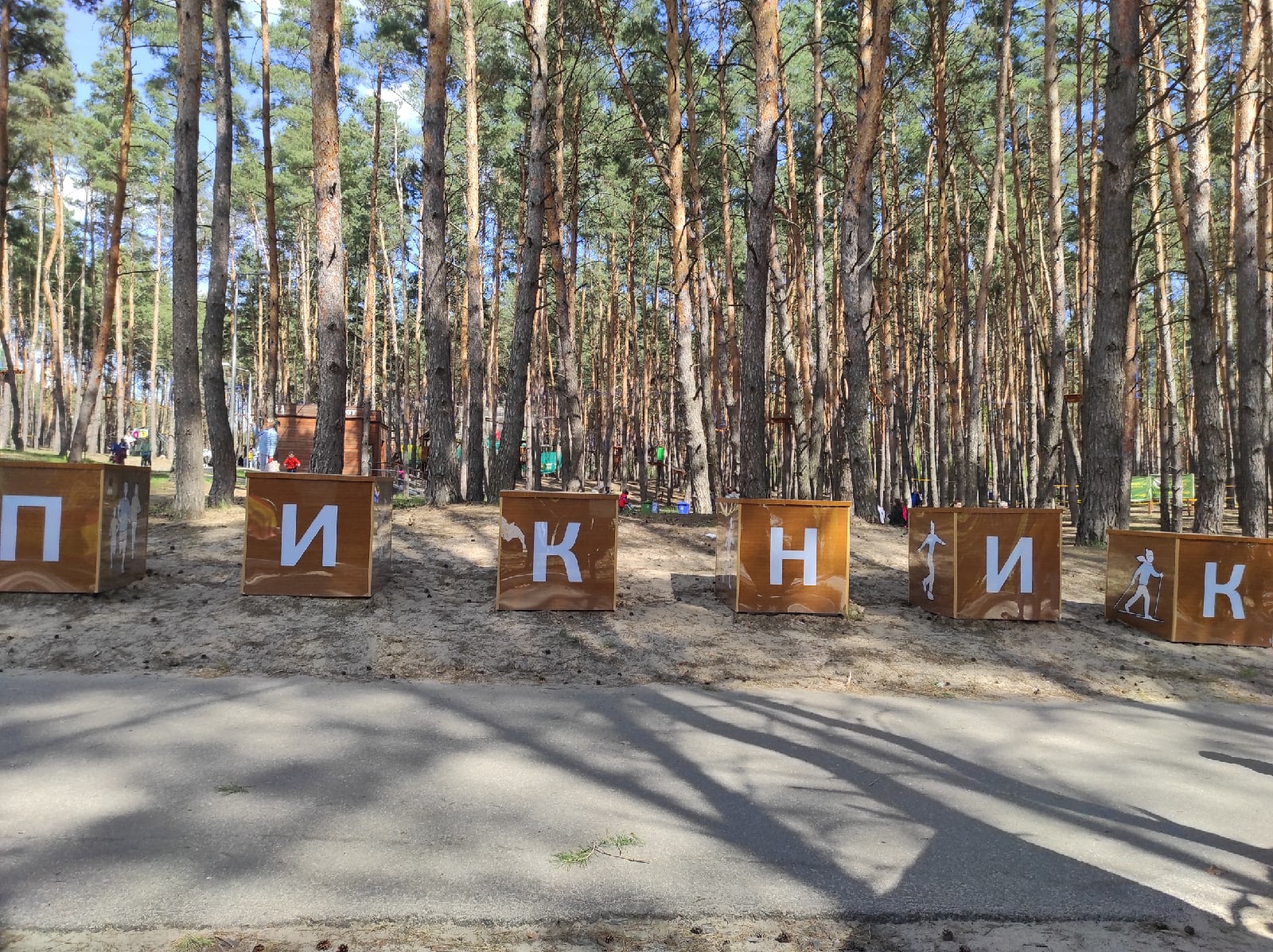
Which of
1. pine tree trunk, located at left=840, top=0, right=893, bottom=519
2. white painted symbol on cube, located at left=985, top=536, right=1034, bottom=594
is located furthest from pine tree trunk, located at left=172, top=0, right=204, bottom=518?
white painted symbol on cube, located at left=985, top=536, right=1034, bottom=594

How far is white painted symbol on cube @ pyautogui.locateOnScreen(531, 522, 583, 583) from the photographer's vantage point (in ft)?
25.0

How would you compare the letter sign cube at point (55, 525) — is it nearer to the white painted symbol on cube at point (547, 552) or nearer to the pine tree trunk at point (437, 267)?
the white painted symbol on cube at point (547, 552)

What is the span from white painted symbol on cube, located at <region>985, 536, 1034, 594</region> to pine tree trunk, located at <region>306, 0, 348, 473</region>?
303 inches

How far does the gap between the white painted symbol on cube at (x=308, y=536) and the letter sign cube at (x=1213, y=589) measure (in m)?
8.32

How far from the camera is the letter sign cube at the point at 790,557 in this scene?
309 inches

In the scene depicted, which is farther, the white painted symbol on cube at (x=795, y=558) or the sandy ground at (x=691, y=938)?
the white painted symbol on cube at (x=795, y=558)

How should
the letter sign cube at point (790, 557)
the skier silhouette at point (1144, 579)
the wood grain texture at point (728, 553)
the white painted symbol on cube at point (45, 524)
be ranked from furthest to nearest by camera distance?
the skier silhouette at point (1144, 579) < the wood grain texture at point (728, 553) < the letter sign cube at point (790, 557) < the white painted symbol on cube at point (45, 524)

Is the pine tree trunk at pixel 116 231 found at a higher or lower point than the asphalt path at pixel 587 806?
higher

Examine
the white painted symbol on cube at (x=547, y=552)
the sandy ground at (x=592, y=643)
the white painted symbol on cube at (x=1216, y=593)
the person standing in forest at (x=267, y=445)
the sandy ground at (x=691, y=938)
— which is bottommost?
the sandy ground at (x=691, y=938)

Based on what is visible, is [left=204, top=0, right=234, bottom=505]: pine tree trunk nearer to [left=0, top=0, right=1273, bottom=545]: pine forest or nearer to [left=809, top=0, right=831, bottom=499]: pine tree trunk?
[left=0, top=0, right=1273, bottom=545]: pine forest

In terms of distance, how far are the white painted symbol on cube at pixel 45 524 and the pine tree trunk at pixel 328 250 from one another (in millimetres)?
3010

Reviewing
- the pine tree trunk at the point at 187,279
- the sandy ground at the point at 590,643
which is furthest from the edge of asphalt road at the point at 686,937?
the pine tree trunk at the point at 187,279

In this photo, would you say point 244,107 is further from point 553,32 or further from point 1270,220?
point 1270,220

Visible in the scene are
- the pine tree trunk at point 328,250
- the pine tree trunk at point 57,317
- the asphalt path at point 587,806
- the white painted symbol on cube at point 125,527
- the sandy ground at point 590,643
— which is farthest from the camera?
the pine tree trunk at point 57,317
